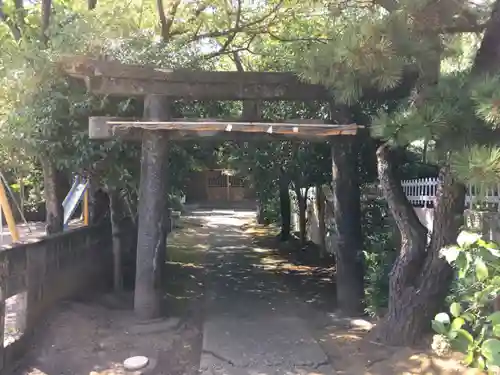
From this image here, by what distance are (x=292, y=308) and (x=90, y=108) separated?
161 inches

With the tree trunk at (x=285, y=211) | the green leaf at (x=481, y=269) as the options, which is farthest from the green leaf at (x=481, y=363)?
the tree trunk at (x=285, y=211)

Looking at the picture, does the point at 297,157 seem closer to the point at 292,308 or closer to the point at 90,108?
the point at 292,308

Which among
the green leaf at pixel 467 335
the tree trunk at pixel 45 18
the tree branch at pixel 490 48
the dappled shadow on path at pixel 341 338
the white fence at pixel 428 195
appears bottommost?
the dappled shadow on path at pixel 341 338

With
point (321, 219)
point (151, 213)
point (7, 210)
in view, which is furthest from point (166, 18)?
point (7, 210)

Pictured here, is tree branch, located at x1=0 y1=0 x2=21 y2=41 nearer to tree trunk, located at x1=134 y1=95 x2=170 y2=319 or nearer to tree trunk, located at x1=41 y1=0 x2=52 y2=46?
tree trunk, located at x1=41 y1=0 x2=52 y2=46

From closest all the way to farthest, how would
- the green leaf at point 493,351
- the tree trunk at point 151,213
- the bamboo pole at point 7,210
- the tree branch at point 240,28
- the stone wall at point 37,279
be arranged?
1. the green leaf at point 493,351
2. the stone wall at point 37,279
3. the bamboo pole at point 7,210
4. the tree trunk at point 151,213
5. the tree branch at point 240,28

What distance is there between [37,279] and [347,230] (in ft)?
13.8

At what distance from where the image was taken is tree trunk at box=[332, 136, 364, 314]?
805 centimetres

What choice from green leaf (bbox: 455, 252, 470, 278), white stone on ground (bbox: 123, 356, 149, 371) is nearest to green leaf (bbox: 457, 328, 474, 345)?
green leaf (bbox: 455, 252, 470, 278)

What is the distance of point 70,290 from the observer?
8.08m

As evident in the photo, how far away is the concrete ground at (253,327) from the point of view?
5848 mm

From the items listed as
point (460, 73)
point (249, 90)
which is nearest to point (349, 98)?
point (460, 73)

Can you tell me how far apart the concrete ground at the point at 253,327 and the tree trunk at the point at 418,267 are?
35.2 inches

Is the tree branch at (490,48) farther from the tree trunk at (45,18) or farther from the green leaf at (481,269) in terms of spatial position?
the tree trunk at (45,18)
